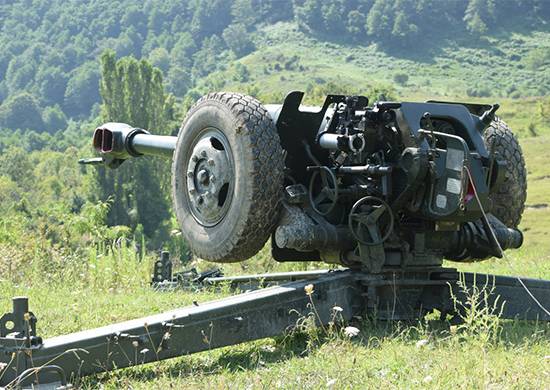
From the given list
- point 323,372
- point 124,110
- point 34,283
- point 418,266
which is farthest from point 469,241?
point 124,110

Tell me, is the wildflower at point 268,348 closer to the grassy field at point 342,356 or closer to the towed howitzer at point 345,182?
the grassy field at point 342,356

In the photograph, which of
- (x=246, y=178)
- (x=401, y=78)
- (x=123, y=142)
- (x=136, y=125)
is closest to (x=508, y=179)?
(x=246, y=178)

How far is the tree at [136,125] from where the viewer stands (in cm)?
9256

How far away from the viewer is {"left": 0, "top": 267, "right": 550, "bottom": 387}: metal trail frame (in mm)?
5691

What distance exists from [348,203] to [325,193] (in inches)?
8.2

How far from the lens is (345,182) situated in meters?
7.72

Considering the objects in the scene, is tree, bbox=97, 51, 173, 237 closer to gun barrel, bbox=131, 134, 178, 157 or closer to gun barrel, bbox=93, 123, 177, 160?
gun barrel, bbox=93, 123, 177, 160

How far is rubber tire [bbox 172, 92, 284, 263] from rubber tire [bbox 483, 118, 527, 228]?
1979 mm

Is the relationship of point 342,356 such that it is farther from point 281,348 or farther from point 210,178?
point 210,178

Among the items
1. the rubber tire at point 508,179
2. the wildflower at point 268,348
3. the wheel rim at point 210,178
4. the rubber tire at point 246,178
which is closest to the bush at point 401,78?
the rubber tire at point 508,179

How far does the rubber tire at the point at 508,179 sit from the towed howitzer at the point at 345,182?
0.44 metres

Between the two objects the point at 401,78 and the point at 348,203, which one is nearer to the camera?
the point at 348,203

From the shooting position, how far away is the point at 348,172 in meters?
7.39

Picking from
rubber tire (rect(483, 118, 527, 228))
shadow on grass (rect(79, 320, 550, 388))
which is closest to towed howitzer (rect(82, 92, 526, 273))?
rubber tire (rect(483, 118, 527, 228))
